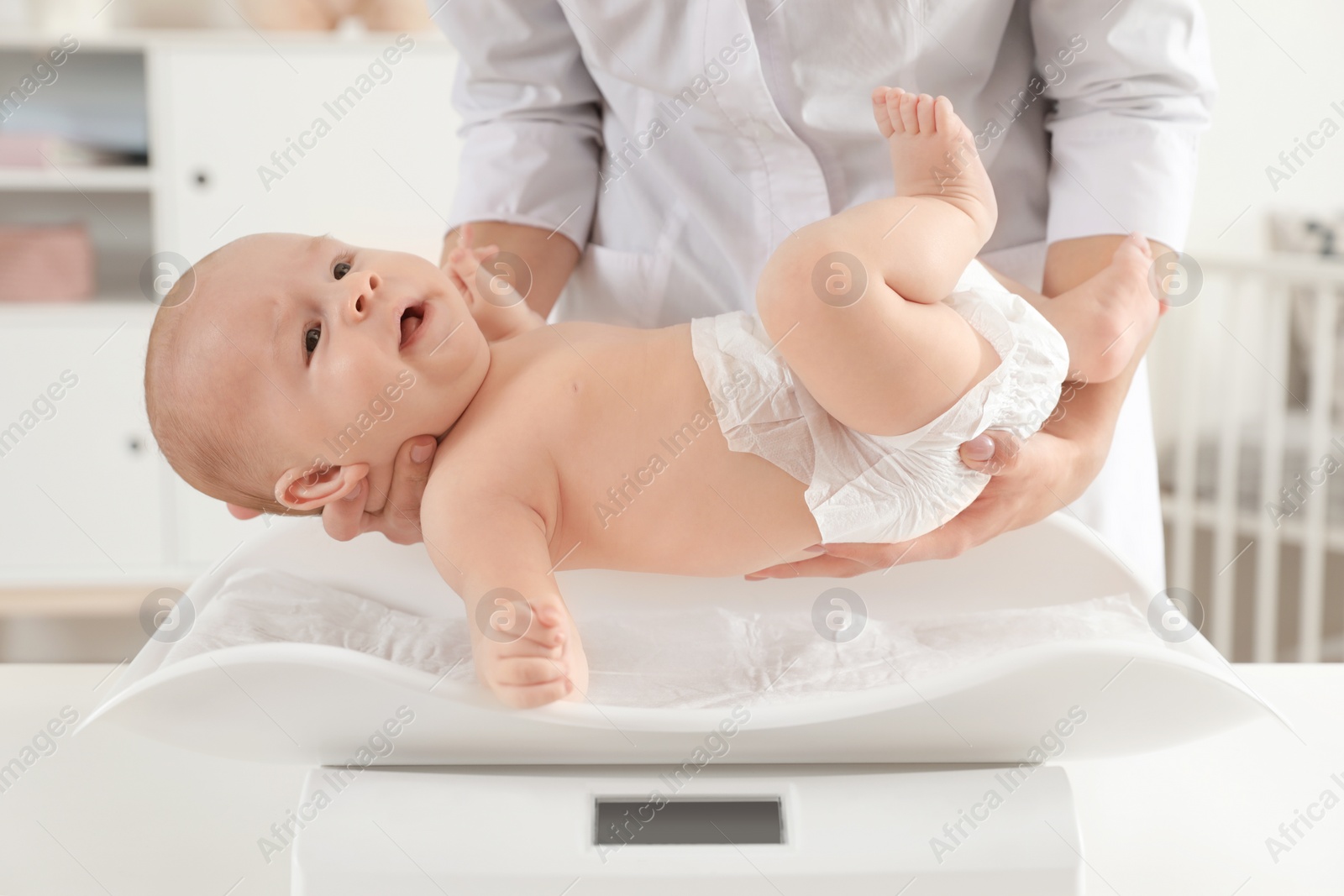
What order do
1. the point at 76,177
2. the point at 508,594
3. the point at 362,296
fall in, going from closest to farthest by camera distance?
the point at 508,594, the point at 362,296, the point at 76,177

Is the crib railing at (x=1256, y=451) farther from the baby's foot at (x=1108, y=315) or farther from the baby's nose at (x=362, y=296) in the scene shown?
the baby's nose at (x=362, y=296)

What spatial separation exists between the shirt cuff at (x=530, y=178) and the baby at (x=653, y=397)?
23cm

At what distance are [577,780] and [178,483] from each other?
1873 millimetres

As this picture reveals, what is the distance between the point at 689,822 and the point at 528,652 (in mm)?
125

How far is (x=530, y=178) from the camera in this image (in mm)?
1006

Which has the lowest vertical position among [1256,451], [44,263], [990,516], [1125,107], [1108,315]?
[1256,451]

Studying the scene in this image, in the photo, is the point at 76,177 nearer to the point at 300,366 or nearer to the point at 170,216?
the point at 170,216

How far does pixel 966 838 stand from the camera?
54 centimetres

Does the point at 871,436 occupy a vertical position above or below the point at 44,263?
above

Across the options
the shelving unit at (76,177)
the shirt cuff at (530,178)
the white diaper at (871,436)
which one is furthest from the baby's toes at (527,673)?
the shelving unit at (76,177)

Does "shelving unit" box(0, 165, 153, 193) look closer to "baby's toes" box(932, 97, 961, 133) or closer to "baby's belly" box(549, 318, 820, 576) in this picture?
"baby's belly" box(549, 318, 820, 576)

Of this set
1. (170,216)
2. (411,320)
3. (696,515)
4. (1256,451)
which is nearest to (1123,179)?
(696,515)

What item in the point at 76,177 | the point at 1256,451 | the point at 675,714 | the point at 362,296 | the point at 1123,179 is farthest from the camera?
the point at 1256,451

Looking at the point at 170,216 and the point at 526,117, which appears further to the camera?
the point at 170,216
